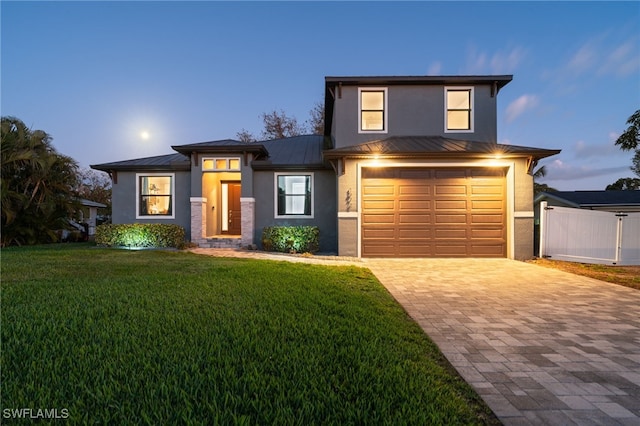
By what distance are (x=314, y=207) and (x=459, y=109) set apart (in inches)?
252

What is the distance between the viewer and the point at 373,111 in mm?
11125

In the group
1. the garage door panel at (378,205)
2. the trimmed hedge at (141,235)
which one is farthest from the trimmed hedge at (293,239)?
the trimmed hedge at (141,235)

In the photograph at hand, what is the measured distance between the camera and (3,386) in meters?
2.11

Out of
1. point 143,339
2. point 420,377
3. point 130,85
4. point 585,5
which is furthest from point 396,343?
point 130,85

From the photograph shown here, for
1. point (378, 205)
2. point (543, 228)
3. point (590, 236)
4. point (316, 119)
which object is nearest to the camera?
point (590, 236)

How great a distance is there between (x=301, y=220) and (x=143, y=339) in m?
8.85

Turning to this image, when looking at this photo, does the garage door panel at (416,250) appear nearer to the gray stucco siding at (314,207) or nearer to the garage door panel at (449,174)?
the garage door panel at (449,174)

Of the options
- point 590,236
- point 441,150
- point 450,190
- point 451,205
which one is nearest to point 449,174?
point 450,190

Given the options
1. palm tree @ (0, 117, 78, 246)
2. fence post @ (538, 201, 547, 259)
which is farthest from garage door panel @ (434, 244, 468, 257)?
palm tree @ (0, 117, 78, 246)

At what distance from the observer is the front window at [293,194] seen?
11.8 m

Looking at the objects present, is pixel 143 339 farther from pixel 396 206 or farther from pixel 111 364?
pixel 396 206

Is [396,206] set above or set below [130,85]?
below

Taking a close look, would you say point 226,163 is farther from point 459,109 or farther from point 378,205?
point 459,109

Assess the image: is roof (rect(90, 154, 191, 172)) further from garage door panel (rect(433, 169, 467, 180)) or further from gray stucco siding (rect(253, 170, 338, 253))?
garage door panel (rect(433, 169, 467, 180))
